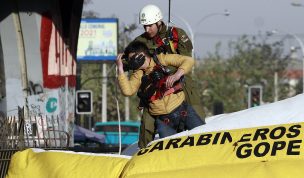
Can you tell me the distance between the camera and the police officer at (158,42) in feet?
28.5

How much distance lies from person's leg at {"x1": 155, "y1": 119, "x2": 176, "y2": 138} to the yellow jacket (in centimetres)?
9

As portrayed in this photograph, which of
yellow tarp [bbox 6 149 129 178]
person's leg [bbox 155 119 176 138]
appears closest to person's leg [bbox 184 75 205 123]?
person's leg [bbox 155 119 176 138]

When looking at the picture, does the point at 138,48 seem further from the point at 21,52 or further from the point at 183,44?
the point at 21,52

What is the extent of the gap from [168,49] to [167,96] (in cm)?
45

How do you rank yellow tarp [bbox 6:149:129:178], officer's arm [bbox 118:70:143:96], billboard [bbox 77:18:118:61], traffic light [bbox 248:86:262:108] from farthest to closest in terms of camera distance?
billboard [bbox 77:18:118:61]
traffic light [bbox 248:86:262:108]
officer's arm [bbox 118:70:143:96]
yellow tarp [bbox 6:149:129:178]

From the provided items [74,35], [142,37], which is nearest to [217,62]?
[74,35]

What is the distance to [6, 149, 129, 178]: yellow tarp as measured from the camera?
6.39 m

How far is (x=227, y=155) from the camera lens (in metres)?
6.23

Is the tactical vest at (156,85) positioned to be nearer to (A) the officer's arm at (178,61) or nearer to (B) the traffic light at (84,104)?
(A) the officer's arm at (178,61)

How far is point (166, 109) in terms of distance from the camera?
8.61 metres

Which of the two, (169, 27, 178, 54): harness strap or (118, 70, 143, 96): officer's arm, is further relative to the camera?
(169, 27, 178, 54): harness strap

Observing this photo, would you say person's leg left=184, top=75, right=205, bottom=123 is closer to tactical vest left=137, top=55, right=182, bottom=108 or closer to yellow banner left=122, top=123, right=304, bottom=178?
tactical vest left=137, top=55, right=182, bottom=108

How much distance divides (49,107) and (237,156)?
9.00 meters

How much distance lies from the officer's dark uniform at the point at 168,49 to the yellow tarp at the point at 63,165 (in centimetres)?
186
